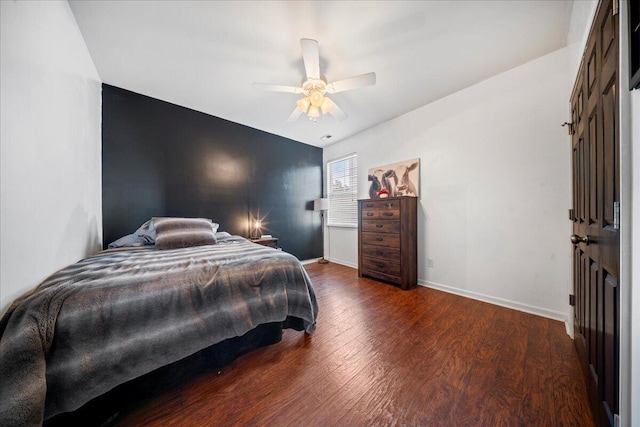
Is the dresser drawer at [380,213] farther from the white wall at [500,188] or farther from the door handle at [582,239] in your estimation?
the door handle at [582,239]

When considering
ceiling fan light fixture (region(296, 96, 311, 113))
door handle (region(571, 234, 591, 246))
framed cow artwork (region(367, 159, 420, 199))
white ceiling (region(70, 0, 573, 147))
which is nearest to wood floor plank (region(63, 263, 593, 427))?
door handle (region(571, 234, 591, 246))

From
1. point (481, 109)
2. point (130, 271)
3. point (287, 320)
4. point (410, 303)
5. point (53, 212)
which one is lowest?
point (410, 303)

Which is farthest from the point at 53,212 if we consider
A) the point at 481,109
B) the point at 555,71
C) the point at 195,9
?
the point at 555,71

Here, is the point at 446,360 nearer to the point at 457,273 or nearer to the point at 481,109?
the point at 457,273

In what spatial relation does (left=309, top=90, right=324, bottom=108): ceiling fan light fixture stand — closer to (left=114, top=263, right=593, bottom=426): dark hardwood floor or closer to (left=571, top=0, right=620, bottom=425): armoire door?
(left=571, top=0, right=620, bottom=425): armoire door

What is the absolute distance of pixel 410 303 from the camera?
2.37m

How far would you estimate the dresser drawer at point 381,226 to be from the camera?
2891 mm

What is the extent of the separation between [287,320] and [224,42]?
2.52m

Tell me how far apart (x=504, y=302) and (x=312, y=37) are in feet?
10.8

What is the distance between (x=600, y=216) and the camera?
0.94 m

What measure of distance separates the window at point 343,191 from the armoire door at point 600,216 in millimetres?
2868

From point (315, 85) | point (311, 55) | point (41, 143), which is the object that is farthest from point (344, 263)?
point (41, 143)

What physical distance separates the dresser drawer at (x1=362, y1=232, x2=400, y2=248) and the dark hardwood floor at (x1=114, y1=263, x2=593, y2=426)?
1.08 metres

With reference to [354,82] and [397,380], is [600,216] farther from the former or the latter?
[354,82]
